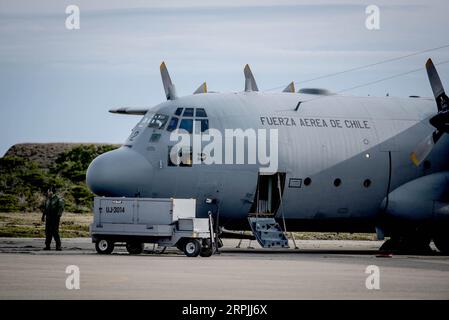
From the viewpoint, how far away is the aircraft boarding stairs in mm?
29797

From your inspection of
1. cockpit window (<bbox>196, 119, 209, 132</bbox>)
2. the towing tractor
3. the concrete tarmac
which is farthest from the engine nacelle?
the towing tractor

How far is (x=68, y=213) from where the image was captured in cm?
5769

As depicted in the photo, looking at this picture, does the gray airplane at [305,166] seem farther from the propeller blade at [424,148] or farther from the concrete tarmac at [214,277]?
the concrete tarmac at [214,277]

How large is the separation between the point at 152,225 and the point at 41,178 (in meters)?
49.0

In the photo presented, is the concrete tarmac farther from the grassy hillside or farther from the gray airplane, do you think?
the grassy hillside

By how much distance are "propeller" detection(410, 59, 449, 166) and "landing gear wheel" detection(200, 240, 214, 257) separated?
24.3 ft

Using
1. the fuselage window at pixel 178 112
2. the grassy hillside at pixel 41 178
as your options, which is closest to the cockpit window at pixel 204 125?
the fuselage window at pixel 178 112

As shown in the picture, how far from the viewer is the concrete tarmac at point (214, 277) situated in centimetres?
1666

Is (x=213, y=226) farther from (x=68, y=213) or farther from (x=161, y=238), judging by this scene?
(x=68, y=213)

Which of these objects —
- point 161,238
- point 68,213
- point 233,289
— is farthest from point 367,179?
point 68,213

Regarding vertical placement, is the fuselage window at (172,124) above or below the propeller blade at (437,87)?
below

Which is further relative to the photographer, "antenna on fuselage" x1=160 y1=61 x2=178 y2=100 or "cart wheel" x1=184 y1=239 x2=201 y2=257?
"antenna on fuselage" x1=160 y1=61 x2=178 y2=100

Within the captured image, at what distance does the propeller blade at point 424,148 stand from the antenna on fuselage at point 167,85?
7.82 meters

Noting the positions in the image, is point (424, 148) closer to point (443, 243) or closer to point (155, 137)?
point (443, 243)
